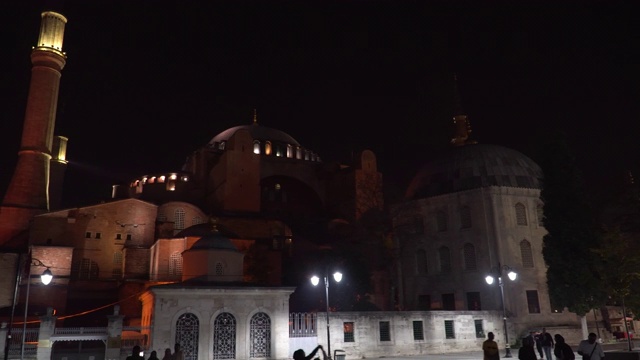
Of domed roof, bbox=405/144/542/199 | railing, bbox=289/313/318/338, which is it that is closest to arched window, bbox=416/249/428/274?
domed roof, bbox=405/144/542/199

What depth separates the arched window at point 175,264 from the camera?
32.8 m

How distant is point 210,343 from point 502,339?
682 inches

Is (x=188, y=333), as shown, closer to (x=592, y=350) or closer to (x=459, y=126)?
(x=592, y=350)

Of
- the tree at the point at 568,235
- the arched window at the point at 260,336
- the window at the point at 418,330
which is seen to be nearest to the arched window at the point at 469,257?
the tree at the point at 568,235

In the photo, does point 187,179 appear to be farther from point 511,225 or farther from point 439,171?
point 511,225

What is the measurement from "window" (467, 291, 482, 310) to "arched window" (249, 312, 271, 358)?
17930 mm

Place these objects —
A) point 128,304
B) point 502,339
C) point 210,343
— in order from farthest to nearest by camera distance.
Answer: point 128,304 → point 502,339 → point 210,343

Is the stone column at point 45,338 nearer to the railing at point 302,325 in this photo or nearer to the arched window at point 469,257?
the railing at point 302,325

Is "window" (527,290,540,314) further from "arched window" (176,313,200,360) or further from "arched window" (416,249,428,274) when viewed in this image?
"arched window" (176,313,200,360)

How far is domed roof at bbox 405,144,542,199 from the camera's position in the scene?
3500 cm

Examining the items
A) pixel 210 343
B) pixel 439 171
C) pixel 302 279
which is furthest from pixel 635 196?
pixel 210 343

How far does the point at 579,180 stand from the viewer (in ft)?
88.7

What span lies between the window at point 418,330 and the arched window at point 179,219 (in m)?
20.6

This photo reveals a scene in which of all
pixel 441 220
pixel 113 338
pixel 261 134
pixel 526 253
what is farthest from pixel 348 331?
pixel 261 134
